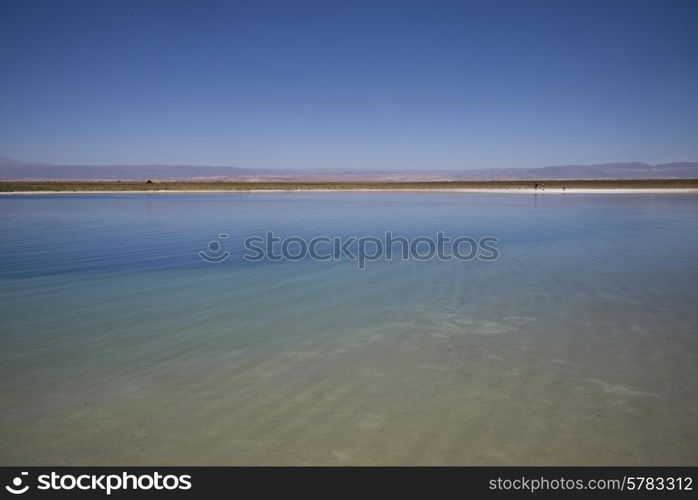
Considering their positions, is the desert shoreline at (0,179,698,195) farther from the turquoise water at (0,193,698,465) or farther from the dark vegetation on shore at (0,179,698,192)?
the turquoise water at (0,193,698,465)

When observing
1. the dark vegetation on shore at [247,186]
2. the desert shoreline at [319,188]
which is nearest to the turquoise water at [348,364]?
the desert shoreline at [319,188]

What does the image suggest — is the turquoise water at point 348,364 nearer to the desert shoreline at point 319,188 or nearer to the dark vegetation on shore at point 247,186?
the desert shoreline at point 319,188

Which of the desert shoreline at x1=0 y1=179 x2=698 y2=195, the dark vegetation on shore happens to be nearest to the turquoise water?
the desert shoreline at x1=0 y1=179 x2=698 y2=195

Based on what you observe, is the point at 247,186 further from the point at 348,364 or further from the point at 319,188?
the point at 348,364

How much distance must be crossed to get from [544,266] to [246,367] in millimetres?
6603

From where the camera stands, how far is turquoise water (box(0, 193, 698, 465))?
297cm

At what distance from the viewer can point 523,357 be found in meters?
4.36

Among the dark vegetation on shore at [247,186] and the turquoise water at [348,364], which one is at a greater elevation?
the dark vegetation on shore at [247,186]

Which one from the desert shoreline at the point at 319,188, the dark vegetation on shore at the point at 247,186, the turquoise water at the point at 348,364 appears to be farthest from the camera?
the dark vegetation on shore at the point at 247,186

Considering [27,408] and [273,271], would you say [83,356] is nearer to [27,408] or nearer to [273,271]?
[27,408]

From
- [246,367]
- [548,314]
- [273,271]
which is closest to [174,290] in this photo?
[273,271]

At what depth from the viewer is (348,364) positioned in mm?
4266

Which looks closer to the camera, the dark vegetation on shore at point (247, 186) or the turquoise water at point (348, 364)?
the turquoise water at point (348, 364)

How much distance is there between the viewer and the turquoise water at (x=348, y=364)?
117 inches
